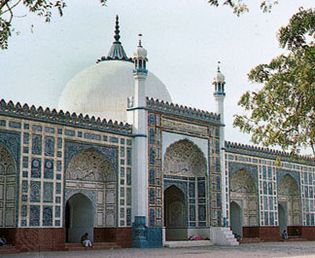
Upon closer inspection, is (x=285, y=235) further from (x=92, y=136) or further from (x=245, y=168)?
(x=92, y=136)

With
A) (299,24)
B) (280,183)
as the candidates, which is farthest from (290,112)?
(280,183)

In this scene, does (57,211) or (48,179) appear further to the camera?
(57,211)

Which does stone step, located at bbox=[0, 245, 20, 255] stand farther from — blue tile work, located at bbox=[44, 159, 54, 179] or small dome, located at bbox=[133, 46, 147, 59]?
small dome, located at bbox=[133, 46, 147, 59]

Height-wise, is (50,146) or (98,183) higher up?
(50,146)

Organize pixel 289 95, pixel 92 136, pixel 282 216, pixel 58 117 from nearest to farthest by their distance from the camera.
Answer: pixel 289 95 < pixel 58 117 < pixel 92 136 < pixel 282 216

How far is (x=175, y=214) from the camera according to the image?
27.3 metres

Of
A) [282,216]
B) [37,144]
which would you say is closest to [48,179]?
[37,144]

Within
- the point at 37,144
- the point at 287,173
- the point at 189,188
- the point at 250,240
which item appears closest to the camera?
the point at 37,144

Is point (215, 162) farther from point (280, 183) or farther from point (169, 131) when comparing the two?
point (280, 183)

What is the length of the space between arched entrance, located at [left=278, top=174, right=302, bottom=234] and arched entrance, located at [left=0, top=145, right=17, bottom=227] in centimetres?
1720

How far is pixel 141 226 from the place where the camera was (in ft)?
74.4

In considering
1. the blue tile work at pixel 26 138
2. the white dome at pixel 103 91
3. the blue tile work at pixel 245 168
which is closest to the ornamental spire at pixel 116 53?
the white dome at pixel 103 91

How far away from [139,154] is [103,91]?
4220 millimetres

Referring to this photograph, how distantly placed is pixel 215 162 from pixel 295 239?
773 cm
